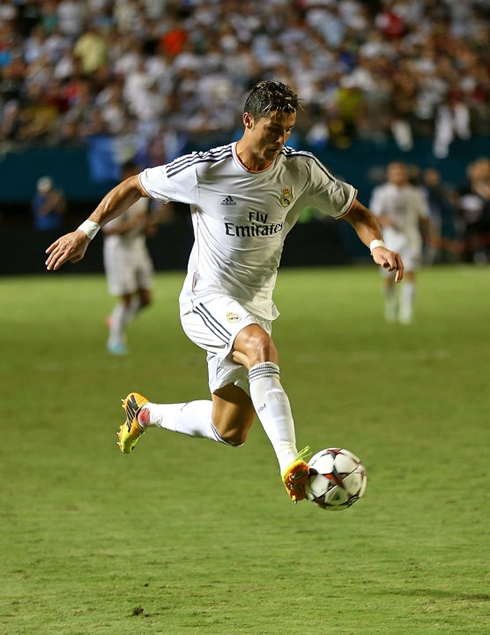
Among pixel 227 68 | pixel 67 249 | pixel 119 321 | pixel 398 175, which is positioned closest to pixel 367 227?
pixel 67 249

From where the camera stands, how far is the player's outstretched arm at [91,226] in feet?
20.7

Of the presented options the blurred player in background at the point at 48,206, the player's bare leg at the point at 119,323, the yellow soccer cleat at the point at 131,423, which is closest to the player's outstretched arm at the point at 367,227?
the yellow soccer cleat at the point at 131,423

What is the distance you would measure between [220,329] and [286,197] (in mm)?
791

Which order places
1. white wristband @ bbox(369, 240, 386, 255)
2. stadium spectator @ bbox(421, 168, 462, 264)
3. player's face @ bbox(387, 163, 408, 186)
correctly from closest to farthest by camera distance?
white wristband @ bbox(369, 240, 386, 255) → player's face @ bbox(387, 163, 408, 186) → stadium spectator @ bbox(421, 168, 462, 264)

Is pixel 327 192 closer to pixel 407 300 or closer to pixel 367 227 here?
pixel 367 227

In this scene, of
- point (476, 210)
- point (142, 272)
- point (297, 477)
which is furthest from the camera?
Answer: point (476, 210)

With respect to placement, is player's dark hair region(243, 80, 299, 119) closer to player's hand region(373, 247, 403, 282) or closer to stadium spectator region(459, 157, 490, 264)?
player's hand region(373, 247, 403, 282)

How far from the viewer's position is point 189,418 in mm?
6992

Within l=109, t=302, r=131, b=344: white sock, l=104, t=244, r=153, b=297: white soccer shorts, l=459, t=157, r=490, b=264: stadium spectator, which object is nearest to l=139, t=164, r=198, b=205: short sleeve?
l=104, t=244, r=153, b=297: white soccer shorts

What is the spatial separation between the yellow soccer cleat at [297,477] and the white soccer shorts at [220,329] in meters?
0.89

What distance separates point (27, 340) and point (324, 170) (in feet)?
34.2

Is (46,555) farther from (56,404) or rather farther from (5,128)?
(5,128)

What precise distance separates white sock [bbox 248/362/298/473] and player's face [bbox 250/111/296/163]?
1.11 m

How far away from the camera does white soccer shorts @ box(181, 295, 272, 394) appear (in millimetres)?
6242
